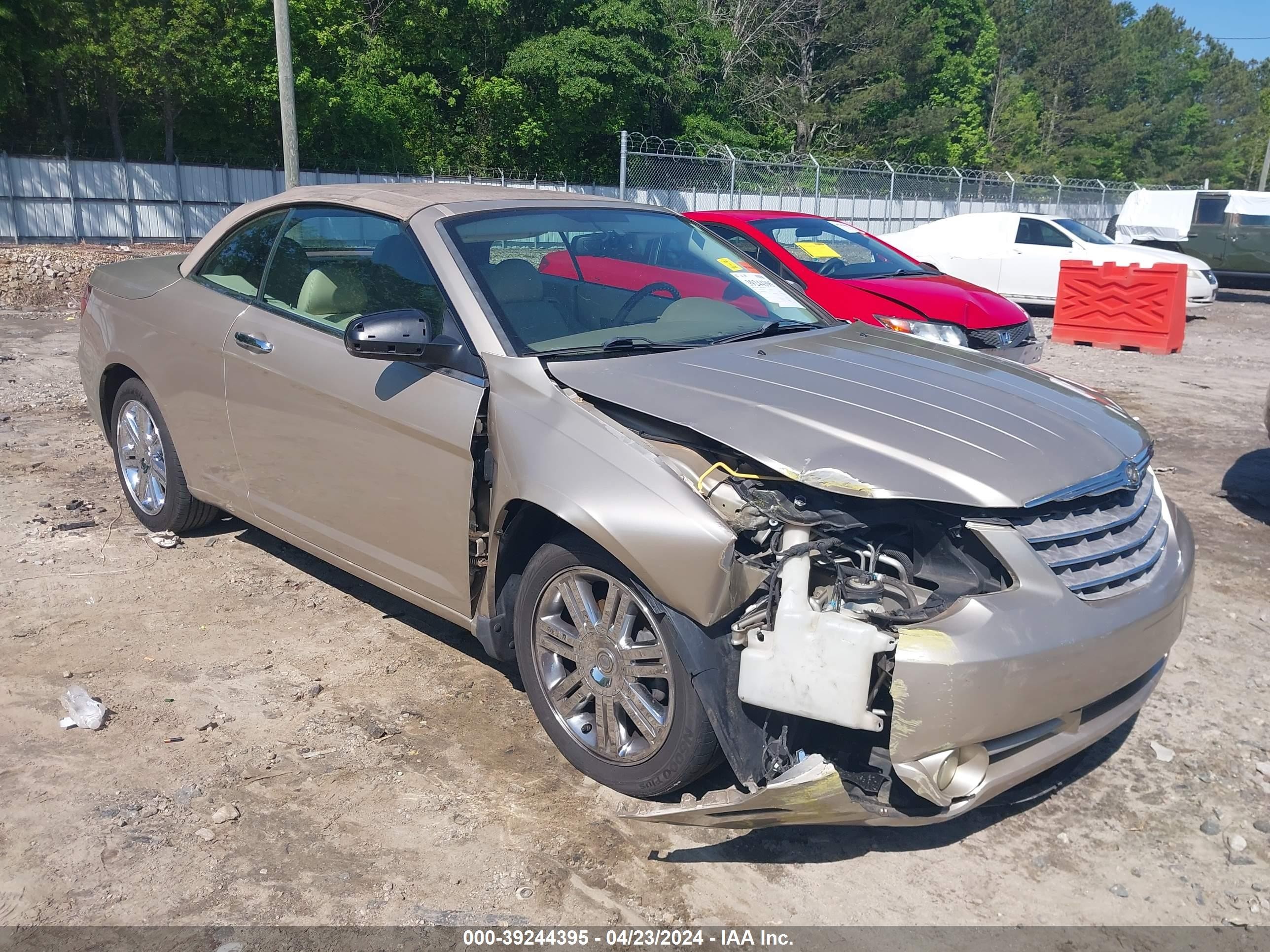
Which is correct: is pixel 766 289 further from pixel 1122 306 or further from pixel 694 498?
pixel 1122 306

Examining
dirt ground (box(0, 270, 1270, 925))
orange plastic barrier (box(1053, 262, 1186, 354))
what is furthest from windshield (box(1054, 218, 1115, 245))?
dirt ground (box(0, 270, 1270, 925))

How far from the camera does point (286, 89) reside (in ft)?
54.5

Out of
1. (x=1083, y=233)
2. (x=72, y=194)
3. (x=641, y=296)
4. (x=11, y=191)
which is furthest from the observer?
(x=72, y=194)

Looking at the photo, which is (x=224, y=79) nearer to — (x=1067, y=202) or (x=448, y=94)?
(x=448, y=94)

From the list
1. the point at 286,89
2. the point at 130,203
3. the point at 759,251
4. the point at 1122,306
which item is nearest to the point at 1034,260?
the point at 1122,306

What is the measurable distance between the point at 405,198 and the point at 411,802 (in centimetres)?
224

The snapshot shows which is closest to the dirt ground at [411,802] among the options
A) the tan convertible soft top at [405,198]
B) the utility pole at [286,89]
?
the tan convertible soft top at [405,198]

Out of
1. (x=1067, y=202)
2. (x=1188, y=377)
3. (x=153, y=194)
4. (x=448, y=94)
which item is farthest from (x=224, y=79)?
(x=1067, y=202)

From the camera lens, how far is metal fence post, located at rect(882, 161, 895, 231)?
27.6 meters

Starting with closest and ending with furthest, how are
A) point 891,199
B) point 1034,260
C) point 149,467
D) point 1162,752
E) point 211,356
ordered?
point 1162,752 → point 211,356 → point 149,467 → point 1034,260 → point 891,199

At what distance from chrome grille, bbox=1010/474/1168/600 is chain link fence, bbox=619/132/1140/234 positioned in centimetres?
1790

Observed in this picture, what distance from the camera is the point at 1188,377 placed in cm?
1095

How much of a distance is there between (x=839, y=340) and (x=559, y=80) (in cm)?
3308

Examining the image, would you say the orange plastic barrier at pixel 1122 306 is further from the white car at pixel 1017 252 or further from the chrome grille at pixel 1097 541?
the chrome grille at pixel 1097 541
